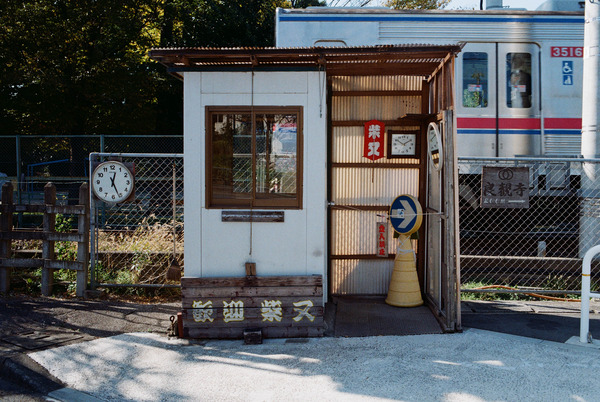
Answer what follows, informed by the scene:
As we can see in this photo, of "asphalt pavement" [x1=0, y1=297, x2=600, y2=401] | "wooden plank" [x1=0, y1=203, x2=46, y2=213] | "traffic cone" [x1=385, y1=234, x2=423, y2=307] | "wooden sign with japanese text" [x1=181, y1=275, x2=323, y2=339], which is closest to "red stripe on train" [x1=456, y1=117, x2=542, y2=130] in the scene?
"traffic cone" [x1=385, y1=234, x2=423, y2=307]

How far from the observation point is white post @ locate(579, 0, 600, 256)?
7.63 meters

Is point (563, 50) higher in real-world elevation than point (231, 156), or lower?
higher

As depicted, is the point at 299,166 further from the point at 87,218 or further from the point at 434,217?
the point at 87,218

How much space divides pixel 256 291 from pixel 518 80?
21.3 ft

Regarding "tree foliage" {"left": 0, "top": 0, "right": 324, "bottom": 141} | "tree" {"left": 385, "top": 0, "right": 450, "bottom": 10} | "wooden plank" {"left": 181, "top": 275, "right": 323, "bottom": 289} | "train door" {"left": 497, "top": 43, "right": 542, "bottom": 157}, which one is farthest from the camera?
"tree" {"left": 385, "top": 0, "right": 450, "bottom": 10}

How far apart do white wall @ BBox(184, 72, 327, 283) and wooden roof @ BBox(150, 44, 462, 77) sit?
131mm

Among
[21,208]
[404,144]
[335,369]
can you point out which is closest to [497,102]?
[404,144]

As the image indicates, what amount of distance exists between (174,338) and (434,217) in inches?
131

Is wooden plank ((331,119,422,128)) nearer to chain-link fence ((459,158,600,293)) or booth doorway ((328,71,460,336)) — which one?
booth doorway ((328,71,460,336))

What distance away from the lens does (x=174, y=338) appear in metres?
6.00

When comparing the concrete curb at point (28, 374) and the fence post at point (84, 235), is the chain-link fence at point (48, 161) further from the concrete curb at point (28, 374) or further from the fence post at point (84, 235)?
the concrete curb at point (28, 374)

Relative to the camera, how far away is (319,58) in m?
5.81

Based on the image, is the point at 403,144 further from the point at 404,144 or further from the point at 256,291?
the point at 256,291

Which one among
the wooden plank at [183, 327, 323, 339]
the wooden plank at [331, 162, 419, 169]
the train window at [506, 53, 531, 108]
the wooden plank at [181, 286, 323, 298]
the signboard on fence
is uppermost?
the train window at [506, 53, 531, 108]
